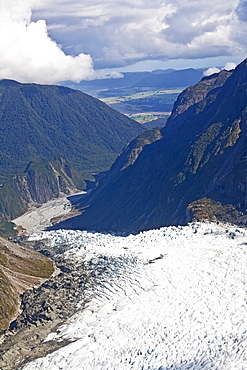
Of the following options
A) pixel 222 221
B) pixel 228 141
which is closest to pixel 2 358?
pixel 222 221

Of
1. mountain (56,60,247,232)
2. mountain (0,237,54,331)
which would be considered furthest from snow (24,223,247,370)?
mountain (56,60,247,232)

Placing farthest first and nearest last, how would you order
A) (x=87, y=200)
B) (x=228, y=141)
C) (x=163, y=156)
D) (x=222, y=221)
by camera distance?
(x=87, y=200) → (x=163, y=156) → (x=228, y=141) → (x=222, y=221)

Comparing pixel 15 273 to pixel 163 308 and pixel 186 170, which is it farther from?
pixel 186 170

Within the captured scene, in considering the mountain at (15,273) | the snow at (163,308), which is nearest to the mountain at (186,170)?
the snow at (163,308)

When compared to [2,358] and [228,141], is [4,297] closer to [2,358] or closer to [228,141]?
[2,358]

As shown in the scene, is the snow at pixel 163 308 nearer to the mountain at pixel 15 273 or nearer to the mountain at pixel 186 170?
the mountain at pixel 15 273

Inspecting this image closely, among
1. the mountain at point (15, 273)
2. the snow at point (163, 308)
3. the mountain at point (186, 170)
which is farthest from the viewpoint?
the mountain at point (186, 170)
